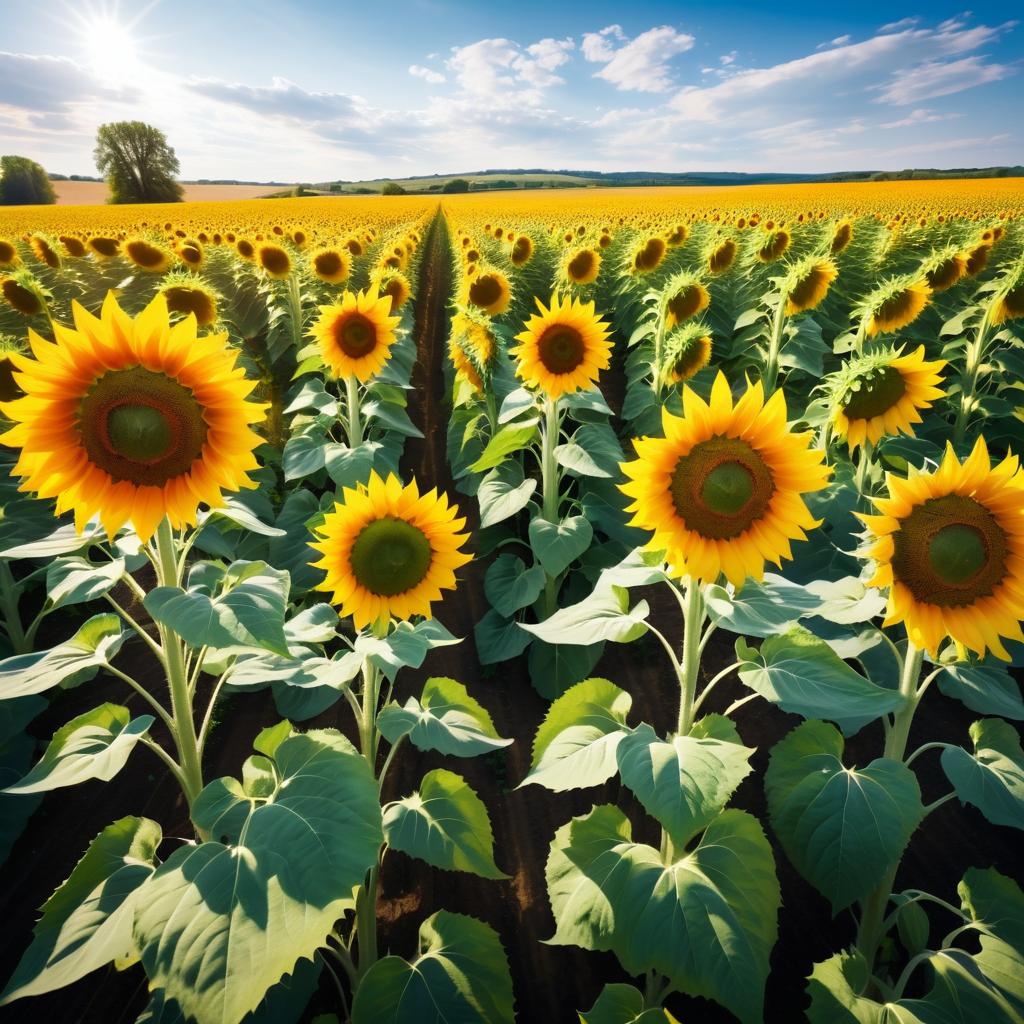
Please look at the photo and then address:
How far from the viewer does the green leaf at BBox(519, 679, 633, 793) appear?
204 cm

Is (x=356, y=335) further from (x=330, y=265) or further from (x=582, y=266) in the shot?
(x=582, y=266)

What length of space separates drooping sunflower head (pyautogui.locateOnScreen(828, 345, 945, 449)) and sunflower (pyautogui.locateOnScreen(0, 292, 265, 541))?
299 centimetres

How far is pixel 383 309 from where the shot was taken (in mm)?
4535

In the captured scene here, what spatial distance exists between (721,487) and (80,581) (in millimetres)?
2226

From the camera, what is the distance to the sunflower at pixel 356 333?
4516 mm

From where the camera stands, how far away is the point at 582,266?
770cm

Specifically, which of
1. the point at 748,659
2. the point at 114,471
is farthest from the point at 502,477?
the point at 114,471

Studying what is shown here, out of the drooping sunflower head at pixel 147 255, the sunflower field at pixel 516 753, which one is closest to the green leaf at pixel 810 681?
the sunflower field at pixel 516 753

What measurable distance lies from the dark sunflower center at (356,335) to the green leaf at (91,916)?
3393 millimetres

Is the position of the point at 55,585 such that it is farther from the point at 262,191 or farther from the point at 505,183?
the point at 505,183

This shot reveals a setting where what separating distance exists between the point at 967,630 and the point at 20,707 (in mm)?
4321

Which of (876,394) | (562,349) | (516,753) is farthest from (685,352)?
(516,753)

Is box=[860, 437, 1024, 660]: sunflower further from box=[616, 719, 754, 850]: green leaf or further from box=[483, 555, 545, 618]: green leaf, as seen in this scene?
box=[483, 555, 545, 618]: green leaf

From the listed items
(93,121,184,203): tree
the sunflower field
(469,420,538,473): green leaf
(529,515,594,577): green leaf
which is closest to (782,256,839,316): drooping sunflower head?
the sunflower field
